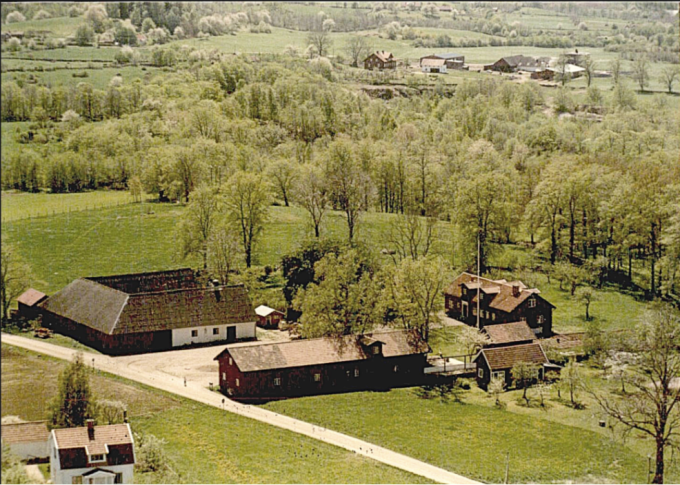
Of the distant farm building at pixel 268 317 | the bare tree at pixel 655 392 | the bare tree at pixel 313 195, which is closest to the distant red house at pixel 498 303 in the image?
the bare tree at pixel 655 392

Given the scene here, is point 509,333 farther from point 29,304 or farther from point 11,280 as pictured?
point 11,280

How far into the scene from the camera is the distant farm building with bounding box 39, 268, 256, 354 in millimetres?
48906

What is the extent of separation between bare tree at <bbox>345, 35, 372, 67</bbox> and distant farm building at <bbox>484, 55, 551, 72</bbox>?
1446cm

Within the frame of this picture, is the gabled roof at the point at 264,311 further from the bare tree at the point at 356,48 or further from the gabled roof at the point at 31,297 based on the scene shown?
the bare tree at the point at 356,48

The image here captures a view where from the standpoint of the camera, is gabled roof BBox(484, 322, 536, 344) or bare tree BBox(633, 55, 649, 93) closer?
gabled roof BBox(484, 322, 536, 344)

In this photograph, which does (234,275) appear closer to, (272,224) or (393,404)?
(272,224)

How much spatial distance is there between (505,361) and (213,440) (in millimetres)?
15920

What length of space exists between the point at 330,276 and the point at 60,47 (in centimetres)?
4815

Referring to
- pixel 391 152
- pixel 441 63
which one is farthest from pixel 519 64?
pixel 391 152

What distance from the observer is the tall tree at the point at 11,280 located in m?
50.8

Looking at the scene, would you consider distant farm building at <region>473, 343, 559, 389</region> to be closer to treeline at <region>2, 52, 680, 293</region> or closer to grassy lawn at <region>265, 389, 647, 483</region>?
grassy lawn at <region>265, 389, 647, 483</region>

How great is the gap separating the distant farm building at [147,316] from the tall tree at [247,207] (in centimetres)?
844

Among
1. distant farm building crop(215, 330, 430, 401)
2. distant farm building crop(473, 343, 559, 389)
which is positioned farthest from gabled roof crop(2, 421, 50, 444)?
distant farm building crop(473, 343, 559, 389)

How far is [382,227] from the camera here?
2630 inches
